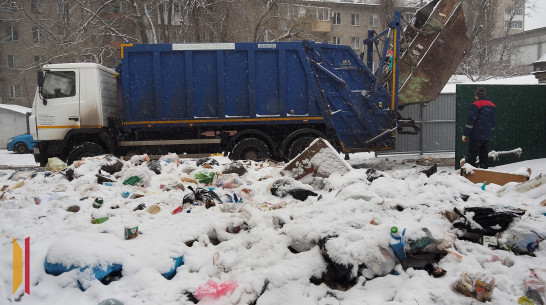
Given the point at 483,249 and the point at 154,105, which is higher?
the point at 154,105

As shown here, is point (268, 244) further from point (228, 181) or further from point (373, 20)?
point (373, 20)

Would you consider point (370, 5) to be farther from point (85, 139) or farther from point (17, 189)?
point (17, 189)

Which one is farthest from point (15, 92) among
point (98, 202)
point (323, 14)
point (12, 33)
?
point (98, 202)

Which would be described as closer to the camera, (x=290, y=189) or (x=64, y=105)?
(x=290, y=189)

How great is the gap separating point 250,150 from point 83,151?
3.33m

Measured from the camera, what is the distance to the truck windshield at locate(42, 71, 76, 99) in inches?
308

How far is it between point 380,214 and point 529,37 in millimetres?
39250

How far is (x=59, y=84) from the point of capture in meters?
7.84

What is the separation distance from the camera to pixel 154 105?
8023mm

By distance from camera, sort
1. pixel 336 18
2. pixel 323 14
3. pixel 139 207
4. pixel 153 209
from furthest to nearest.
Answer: pixel 336 18
pixel 323 14
pixel 139 207
pixel 153 209

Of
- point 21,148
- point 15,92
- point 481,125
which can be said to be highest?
point 15,92

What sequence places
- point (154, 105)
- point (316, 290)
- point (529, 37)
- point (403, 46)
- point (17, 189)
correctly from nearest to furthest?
point (316, 290), point (17, 189), point (154, 105), point (403, 46), point (529, 37)

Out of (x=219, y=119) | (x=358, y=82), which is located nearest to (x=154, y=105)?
(x=219, y=119)

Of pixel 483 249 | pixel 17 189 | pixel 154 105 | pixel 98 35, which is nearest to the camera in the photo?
pixel 483 249
